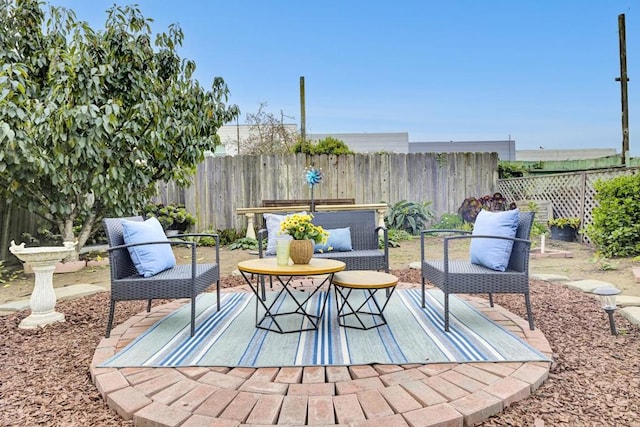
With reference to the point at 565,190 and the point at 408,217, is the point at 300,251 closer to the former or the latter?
the point at 408,217

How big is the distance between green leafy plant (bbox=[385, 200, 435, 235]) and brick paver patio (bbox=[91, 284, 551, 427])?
A: 5988mm

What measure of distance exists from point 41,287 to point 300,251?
6.18 feet

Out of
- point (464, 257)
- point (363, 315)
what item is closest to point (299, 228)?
point (363, 315)

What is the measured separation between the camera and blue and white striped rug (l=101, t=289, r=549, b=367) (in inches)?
78.4

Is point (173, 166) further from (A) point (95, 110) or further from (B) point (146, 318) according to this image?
(B) point (146, 318)

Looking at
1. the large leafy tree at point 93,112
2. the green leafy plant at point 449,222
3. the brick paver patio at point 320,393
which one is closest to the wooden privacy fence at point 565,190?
the green leafy plant at point 449,222

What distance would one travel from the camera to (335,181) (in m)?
8.14

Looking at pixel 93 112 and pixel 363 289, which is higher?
pixel 93 112

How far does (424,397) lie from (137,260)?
188cm

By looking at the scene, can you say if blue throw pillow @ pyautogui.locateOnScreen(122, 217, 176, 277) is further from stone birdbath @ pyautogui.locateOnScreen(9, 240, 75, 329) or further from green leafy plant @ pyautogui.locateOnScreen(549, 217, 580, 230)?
green leafy plant @ pyautogui.locateOnScreen(549, 217, 580, 230)

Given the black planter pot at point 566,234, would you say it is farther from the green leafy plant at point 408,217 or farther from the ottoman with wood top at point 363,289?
the ottoman with wood top at point 363,289

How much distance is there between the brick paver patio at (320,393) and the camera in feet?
4.84

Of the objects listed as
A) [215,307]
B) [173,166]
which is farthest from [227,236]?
[215,307]

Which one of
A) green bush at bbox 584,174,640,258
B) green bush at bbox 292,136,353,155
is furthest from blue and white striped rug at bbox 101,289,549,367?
green bush at bbox 292,136,353,155
